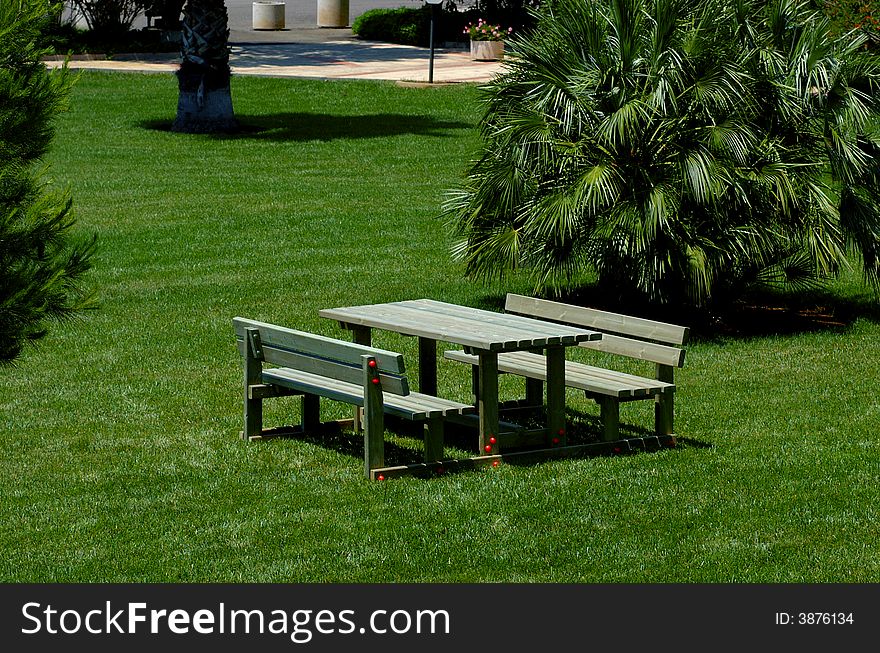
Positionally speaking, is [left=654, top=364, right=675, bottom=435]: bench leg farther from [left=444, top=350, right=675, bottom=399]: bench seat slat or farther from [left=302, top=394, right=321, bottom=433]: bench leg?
[left=302, top=394, right=321, bottom=433]: bench leg

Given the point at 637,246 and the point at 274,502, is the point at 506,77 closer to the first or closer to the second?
the point at 637,246

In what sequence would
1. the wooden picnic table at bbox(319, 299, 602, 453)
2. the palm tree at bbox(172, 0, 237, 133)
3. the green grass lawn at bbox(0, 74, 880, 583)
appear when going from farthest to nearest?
1. the palm tree at bbox(172, 0, 237, 133)
2. the wooden picnic table at bbox(319, 299, 602, 453)
3. the green grass lawn at bbox(0, 74, 880, 583)

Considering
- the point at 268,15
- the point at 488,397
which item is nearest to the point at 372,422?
the point at 488,397

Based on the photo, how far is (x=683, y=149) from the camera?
10227 millimetres

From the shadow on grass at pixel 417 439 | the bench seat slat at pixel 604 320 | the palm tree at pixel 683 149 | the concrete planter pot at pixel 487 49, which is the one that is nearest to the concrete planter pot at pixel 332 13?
the concrete planter pot at pixel 487 49

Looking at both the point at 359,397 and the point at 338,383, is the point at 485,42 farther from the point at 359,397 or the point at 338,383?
the point at 359,397

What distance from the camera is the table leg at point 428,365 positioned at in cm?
→ 838

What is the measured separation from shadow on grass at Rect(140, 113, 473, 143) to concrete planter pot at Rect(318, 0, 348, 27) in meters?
17.2

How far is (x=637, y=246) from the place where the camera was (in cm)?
1015

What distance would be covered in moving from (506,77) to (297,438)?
14.7 feet

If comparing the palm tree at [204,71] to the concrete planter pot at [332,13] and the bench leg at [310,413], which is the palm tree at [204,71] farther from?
the concrete planter pot at [332,13]

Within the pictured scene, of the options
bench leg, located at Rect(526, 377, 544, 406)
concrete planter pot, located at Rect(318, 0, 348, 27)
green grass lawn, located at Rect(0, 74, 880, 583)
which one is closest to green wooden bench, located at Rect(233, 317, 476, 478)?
green grass lawn, located at Rect(0, 74, 880, 583)

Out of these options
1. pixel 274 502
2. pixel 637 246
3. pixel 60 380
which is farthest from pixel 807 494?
pixel 60 380

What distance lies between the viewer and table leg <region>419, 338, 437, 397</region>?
8.38m
